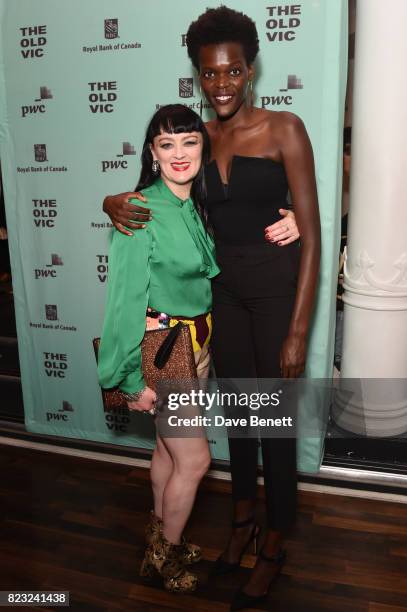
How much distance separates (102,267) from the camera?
112 inches

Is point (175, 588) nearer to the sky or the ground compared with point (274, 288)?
nearer to the ground

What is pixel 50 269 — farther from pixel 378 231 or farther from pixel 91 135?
pixel 378 231

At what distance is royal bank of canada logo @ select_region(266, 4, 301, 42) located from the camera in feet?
7.33

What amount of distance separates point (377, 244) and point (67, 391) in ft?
6.04

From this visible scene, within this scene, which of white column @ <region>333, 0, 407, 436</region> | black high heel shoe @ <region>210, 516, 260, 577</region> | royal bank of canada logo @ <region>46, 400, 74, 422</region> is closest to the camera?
black high heel shoe @ <region>210, 516, 260, 577</region>

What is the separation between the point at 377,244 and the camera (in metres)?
2.74

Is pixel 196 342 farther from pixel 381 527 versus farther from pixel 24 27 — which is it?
pixel 24 27

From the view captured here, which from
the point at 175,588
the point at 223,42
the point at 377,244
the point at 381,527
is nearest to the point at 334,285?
the point at 377,244

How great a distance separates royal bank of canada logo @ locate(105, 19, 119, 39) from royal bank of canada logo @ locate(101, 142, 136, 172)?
0.47m

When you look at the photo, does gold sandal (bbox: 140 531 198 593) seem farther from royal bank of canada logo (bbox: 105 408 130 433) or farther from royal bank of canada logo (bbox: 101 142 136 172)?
royal bank of canada logo (bbox: 101 142 136 172)

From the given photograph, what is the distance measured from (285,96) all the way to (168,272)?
1.10 m

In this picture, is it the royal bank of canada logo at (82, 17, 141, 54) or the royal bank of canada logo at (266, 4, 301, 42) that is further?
the royal bank of canada logo at (82, 17, 141, 54)

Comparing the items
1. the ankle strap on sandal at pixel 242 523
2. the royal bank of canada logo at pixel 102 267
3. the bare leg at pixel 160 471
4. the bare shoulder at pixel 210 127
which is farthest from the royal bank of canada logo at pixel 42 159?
the ankle strap on sandal at pixel 242 523

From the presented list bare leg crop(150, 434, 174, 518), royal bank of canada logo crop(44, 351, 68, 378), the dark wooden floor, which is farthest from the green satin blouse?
royal bank of canada logo crop(44, 351, 68, 378)
